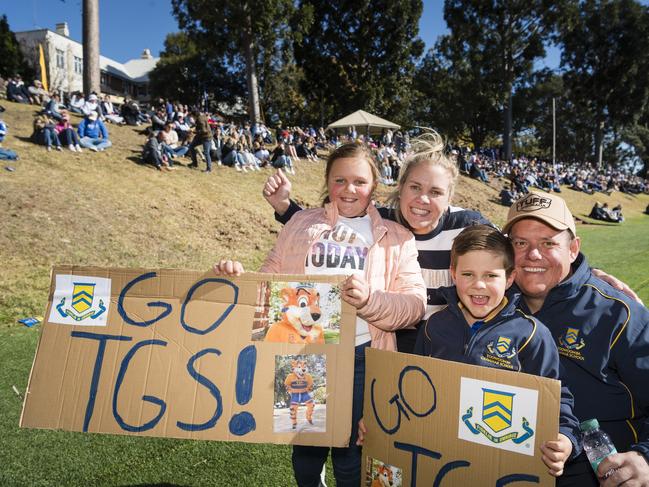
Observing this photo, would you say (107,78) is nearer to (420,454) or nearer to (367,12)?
(367,12)

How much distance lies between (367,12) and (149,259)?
134ft

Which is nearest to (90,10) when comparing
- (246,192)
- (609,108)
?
(246,192)

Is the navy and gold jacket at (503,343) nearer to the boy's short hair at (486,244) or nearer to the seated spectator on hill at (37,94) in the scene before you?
the boy's short hair at (486,244)

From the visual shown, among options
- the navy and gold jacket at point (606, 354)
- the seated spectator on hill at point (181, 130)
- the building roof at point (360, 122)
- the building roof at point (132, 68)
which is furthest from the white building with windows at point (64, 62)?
the navy and gold jacket at point (606, 354)

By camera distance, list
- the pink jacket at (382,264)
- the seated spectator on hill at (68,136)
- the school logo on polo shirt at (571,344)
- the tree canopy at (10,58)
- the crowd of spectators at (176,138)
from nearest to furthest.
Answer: the school logo on polo shirt at (571,344) < the pink jacket at (382,264) < the seated spectator on hill at (68,136) < the crowd of spectators at (176,138) < the tree canopy at (10,58)

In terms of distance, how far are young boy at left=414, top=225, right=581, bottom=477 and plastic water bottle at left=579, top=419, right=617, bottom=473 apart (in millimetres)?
55

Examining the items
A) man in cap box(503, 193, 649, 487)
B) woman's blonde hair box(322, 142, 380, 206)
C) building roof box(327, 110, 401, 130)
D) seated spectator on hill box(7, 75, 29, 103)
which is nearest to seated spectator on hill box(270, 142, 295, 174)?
building roof box(327, 110, 401, 130)

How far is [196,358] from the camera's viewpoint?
223cm

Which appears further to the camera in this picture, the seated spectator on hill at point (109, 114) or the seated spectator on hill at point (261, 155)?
the seated spectator on hill at point (261, 155)

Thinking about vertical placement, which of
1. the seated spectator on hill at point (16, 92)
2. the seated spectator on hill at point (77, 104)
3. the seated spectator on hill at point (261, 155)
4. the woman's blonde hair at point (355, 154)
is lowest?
the woman's blonde hair at point (355, 154)

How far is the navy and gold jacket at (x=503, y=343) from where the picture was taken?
1876 mm

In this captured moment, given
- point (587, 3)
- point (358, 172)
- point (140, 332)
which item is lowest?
point (140, 332)

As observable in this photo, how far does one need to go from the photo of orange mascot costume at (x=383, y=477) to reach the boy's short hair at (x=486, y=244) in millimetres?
1021

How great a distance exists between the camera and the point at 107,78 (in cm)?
6225
